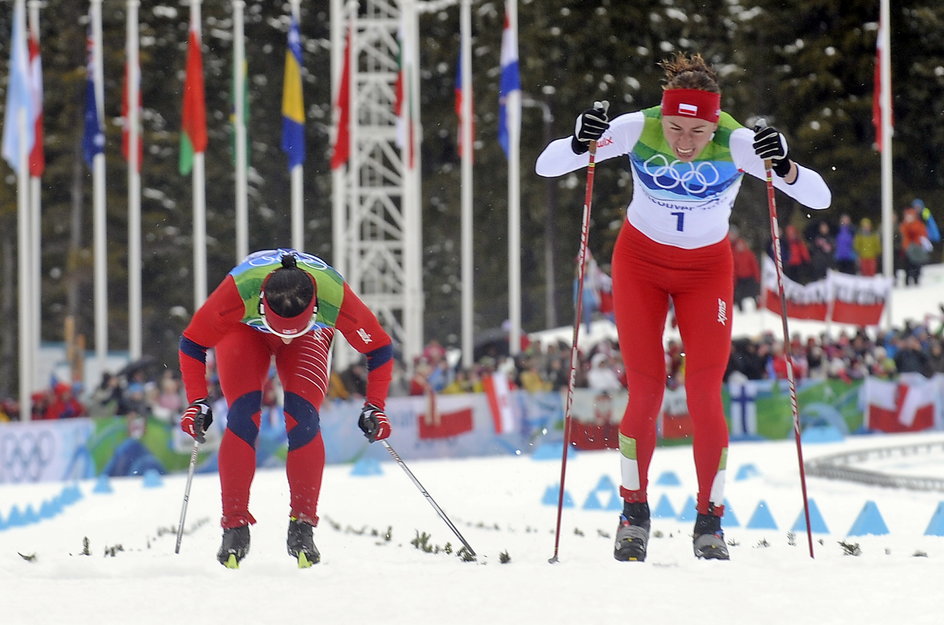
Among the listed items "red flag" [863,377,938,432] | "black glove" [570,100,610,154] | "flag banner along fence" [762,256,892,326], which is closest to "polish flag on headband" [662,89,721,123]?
"black glove" [570,100,610,154]

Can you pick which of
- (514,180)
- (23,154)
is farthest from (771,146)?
(23,154)

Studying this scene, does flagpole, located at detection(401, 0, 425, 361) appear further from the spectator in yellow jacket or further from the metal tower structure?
the spectator in yellow jacket

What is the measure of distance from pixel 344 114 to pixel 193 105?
2.34 metres

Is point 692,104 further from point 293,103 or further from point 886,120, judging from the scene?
point 886,120

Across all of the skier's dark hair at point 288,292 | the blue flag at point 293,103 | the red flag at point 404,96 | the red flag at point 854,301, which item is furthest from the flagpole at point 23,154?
the skier's dark hair at point 288,292

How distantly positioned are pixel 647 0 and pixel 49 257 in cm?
1673

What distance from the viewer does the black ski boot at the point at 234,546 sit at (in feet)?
21.9

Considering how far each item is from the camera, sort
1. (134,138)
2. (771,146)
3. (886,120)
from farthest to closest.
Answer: (886,120)
(134,138)
(771,146)

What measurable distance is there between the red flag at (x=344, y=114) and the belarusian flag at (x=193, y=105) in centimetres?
211

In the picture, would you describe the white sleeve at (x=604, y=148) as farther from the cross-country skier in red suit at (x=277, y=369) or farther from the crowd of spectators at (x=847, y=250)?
the crowd of spectators at (x=847, y=250)

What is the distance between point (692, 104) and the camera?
6641 mm

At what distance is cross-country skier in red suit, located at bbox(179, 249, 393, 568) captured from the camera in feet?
22.3

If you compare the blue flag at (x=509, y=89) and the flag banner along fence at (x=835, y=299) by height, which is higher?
the blue flag at (x=509, y=89)

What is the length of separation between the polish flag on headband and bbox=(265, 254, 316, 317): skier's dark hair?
5.67 ft
